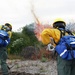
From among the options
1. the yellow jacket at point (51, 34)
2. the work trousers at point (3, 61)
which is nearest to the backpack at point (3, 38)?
the work trousers at point (3, 61)

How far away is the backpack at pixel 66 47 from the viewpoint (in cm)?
755

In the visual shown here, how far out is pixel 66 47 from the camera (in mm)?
7625

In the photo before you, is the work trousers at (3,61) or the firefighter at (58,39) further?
the work trousers at (3,61)

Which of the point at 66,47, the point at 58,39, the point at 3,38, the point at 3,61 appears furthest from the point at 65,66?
the point at 3,61

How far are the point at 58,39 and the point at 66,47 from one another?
0.34 metres

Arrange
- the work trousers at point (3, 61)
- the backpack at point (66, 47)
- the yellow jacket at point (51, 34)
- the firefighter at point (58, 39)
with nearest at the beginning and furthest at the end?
the backpack at point (66, 47), the firefighter at point (58, 39), the yellow jacket at point (51, 34), the work trousers at point (3, 61)

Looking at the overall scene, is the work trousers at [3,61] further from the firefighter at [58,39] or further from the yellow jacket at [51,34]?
the yellow jacket at [51,34]

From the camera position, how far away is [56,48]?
7.76 meters

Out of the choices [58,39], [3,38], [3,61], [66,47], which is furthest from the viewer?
[3,61]

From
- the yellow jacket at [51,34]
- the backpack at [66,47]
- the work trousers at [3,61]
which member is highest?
the yellow jacket at [51,34]

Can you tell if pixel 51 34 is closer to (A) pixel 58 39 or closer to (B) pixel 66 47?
(A) pixel 58 39

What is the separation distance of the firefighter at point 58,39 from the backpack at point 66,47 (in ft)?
0.39

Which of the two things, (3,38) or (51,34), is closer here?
(51,34)

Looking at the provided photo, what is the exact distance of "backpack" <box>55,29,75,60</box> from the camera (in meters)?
7.55
